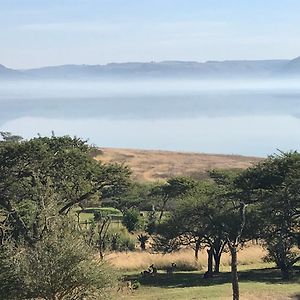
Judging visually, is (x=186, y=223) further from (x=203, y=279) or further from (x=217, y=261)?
(x=203, y=279)

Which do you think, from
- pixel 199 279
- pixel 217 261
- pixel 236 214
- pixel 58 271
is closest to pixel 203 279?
pixel 199 279

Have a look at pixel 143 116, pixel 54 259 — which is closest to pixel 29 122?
pixel 143 116

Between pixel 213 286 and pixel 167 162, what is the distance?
5862 centimetres

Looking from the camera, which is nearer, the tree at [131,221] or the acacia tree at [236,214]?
the acacia tree at [236,214]

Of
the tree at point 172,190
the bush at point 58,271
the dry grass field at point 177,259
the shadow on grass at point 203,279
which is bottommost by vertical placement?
the dry grass field at point 177,259

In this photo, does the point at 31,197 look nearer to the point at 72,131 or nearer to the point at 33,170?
the point at 33,170

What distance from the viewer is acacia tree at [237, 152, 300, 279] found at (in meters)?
26.0

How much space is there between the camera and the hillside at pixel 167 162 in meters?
73.1

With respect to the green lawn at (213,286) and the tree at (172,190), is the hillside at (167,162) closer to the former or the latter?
the tree at (172,190)

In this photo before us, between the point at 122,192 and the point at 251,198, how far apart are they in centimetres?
1885

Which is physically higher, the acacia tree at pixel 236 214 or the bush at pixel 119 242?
the acacia tree at pixel 236 214

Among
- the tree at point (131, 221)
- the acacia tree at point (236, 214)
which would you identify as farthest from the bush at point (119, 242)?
the acacia tree at point (236, 214)

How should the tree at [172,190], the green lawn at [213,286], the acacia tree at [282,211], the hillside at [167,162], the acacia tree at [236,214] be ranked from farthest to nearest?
1. the hillside at [167,162]
2. the tree at [172,190]
3. the acacia tree at [236,214]
4. the acacia tree at [282,211]
5. the green lawn at [213,286]

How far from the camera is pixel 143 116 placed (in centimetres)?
17375
